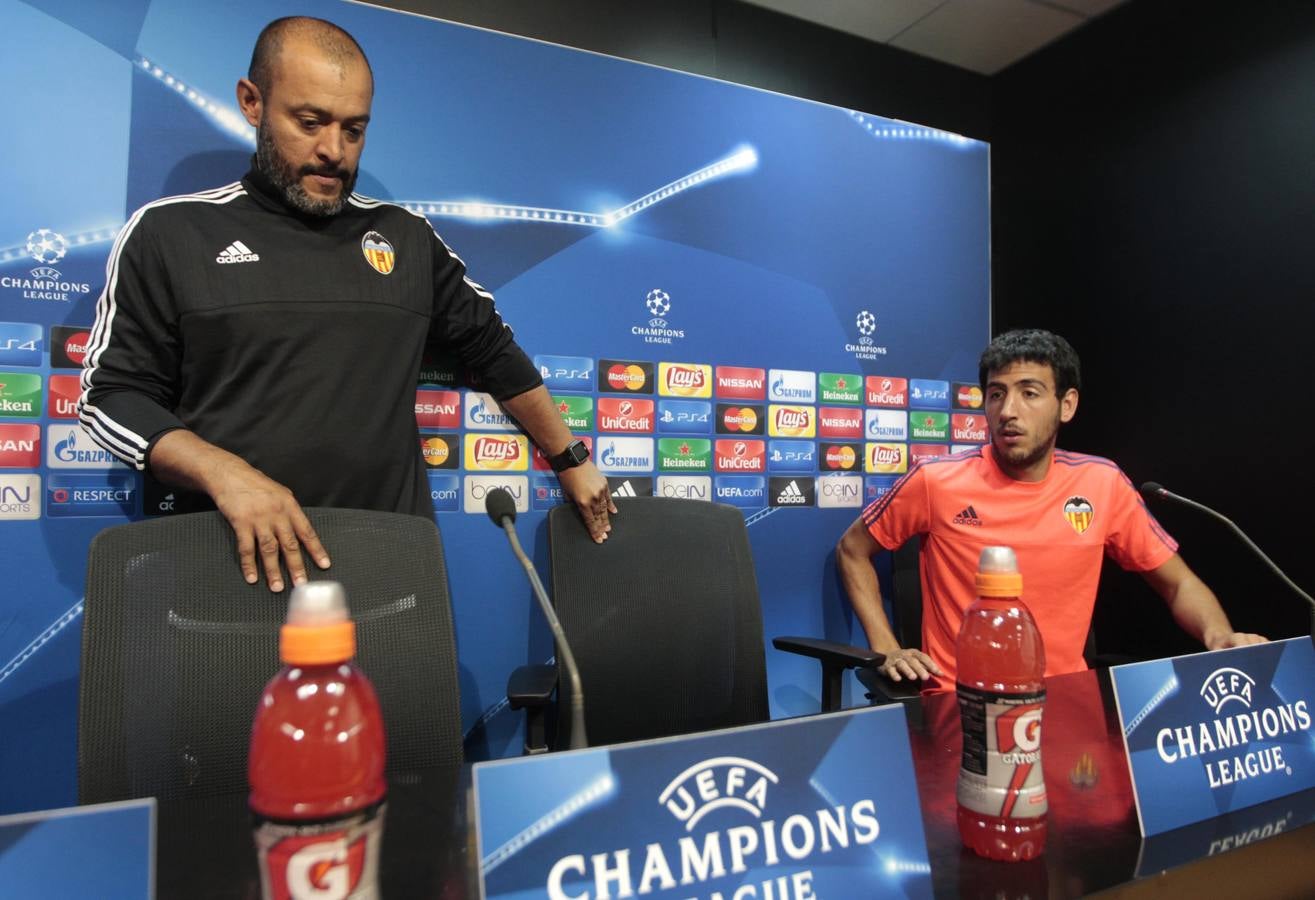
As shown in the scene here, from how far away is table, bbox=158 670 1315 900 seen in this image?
604 mm

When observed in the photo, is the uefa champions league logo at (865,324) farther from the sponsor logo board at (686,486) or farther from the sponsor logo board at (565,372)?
the sponsor logo board at (565,372)

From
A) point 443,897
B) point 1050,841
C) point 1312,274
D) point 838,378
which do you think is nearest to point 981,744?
point 1050,841

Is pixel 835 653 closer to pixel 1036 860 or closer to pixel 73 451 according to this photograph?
pixel 1036 860

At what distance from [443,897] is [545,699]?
0.58 m

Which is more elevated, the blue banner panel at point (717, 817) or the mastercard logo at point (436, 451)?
the mastercard logo at point (436, 451)

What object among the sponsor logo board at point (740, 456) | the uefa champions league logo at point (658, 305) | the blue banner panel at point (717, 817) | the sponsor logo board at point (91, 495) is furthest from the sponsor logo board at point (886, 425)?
the sponsor logo board at point (91, 495)

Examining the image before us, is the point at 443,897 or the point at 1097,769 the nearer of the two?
the point at 443,897

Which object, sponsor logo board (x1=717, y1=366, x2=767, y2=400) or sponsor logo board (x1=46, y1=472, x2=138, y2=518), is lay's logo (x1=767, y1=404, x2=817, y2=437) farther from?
sponsor logo board (x1=46, y1=472, x2=138, y2=518)

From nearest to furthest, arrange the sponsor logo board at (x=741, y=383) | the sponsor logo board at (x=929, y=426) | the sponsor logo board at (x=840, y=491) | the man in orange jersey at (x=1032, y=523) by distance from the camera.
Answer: the man in orange jersey at (x=1032, y=523) → the sponsor logo board at (x=741, y=383) → the sponsor logo board at (x=840, y=491) → the sponsor logo board at (x=929, y=426)

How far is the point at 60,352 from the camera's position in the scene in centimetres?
145

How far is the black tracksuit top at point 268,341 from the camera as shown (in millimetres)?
1312

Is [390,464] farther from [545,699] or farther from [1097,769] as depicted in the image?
[1097,769]

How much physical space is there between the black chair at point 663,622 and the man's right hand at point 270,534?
53cm

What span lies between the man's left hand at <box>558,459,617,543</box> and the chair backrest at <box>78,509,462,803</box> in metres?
0.47
